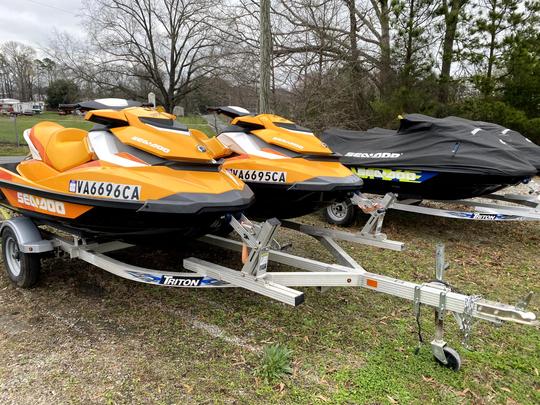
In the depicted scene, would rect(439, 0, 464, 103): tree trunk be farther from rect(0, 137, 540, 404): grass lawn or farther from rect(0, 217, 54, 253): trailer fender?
rect(0, 217, 54, 253): trailer fender

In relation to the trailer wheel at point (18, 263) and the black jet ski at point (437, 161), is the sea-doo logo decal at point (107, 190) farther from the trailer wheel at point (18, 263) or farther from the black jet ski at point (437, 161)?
the black jet ski at point (437, 161)

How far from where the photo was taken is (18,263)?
394cm

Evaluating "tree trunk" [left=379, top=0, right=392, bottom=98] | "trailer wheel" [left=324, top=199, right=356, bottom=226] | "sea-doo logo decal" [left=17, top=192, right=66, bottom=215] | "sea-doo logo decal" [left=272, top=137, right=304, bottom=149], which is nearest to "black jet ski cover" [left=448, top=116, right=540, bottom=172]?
"trailer wheel" [left=324, top=199, right=356, bottom=226]

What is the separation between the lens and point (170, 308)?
140 inches

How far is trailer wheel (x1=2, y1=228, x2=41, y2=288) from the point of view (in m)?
3.75

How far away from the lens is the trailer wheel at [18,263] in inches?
148

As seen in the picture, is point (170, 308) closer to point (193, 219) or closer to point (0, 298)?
point (193, 219)

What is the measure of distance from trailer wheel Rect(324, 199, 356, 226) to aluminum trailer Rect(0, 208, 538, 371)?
1.92 meters

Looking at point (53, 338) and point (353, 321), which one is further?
point (353, 321)

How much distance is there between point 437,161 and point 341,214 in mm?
1538

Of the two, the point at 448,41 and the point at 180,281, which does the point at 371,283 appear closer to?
the point at 180,281

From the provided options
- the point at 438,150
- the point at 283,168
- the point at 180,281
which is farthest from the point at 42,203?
the point at 438,150

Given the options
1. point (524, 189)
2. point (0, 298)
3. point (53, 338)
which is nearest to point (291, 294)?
point (53, 338)

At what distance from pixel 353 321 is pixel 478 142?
10.8 feet
